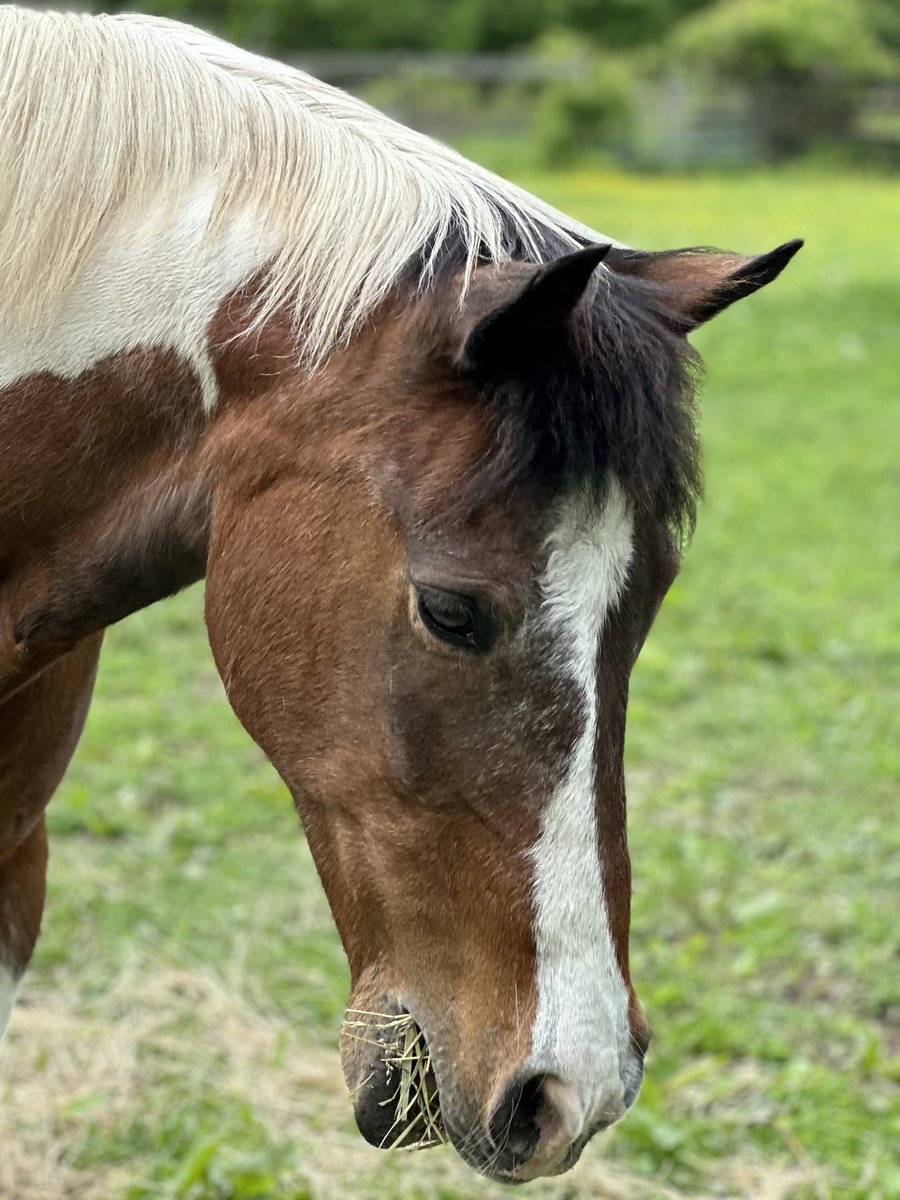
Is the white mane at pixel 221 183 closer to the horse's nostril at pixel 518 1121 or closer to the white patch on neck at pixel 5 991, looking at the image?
the horse's nostril at pixel 518 1121

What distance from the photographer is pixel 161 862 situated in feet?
13.3

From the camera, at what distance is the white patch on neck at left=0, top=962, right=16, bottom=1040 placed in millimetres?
2346

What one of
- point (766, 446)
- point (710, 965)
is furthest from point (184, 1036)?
point (766, 446)

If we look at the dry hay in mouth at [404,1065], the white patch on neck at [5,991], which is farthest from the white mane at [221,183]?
the white patch on neck at [5,991]

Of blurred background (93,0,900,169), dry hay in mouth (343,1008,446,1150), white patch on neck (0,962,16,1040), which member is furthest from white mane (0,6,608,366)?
blurred background (93,0,900,169)

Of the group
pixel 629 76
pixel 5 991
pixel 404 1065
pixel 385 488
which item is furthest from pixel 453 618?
pixel 629 76

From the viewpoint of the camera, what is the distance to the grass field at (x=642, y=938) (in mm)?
2943

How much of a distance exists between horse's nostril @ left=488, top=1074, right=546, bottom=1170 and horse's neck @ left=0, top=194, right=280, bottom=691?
733 millimetres

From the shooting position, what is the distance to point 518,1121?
5.08 feet

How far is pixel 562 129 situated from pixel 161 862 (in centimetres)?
2294

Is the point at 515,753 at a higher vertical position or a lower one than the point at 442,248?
lower

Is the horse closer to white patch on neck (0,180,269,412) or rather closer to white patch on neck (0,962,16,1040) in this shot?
white patch on neck (0,180,269,412)

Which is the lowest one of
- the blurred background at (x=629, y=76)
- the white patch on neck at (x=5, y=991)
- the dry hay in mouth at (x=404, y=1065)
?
the blurred background at (x=629, y=76)

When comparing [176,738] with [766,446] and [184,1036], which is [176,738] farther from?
[766,446]
